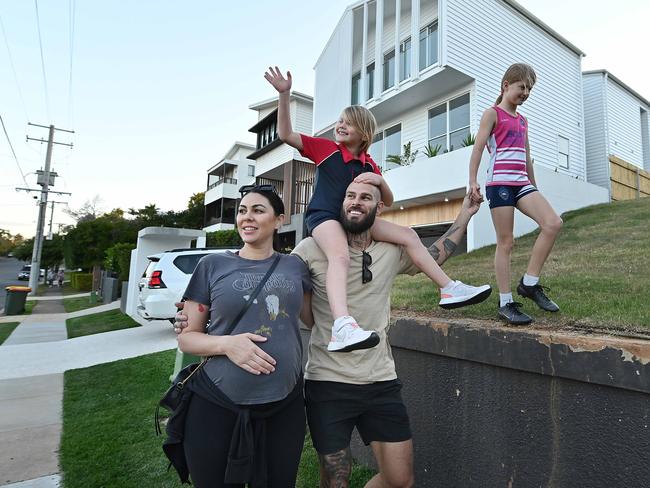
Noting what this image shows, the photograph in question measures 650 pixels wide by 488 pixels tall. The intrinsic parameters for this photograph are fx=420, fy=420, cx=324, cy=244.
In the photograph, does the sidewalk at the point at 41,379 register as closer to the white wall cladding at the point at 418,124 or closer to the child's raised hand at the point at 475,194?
the child's raised hand at the point at 475,194

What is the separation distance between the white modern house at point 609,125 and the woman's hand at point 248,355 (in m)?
17.5

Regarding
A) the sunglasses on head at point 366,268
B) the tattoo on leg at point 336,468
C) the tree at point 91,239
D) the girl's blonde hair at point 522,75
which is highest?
the tree at point 91,239

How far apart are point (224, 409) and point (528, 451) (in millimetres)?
1510

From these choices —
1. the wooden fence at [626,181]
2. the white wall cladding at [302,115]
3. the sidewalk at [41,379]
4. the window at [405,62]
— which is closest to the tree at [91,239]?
the white wall cladding at [302,115]

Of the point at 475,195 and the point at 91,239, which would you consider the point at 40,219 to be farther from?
the point at 475,195

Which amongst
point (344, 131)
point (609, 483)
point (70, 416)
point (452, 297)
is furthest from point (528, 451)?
point (70, 416)

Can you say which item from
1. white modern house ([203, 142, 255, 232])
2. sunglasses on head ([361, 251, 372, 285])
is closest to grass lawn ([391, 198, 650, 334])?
sunglasses on head ([361, 251, 372, 285])

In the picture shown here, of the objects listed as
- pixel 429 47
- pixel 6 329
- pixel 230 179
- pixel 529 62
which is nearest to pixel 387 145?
pixel 429 47

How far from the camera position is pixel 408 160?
1359 cm

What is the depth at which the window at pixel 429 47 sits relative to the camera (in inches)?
502

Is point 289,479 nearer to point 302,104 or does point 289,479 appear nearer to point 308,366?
point 308,366

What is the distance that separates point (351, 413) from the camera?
1992mm

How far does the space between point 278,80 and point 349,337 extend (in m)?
1.60

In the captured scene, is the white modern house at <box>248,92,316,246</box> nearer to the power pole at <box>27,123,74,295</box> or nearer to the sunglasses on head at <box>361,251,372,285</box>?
the sunglasses on head at <box>361,251,372,285</box>
